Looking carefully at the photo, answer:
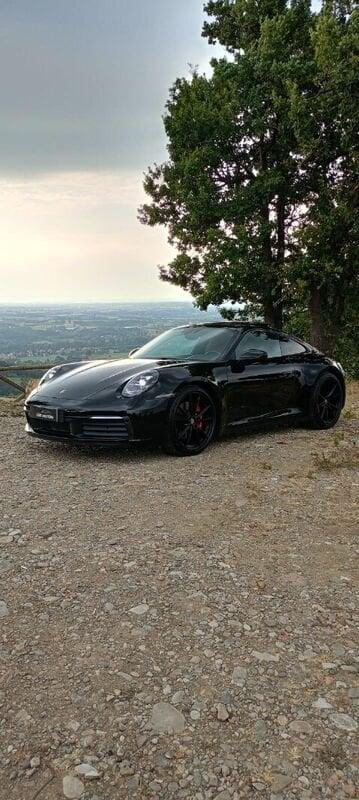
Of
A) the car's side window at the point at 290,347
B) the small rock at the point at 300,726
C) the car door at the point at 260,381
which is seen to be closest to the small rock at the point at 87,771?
the small rock at the point at 300,726

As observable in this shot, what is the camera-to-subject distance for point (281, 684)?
2.23 m

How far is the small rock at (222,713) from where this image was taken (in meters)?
A: 2.04

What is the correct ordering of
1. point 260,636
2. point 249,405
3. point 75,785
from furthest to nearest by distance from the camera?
point 249,405 < point 260,636 < point 75,785

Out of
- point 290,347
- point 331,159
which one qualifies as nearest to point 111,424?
point 290,347

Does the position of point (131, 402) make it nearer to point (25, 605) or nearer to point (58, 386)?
point (58, 386)

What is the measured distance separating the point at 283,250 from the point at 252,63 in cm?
473

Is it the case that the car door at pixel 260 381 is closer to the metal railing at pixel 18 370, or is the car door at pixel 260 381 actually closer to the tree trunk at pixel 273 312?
the metal railing at pixel 18 370

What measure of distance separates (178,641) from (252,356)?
4.42m

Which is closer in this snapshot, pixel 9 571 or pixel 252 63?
pixel 9 571

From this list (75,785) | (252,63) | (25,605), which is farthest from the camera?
(252,63)

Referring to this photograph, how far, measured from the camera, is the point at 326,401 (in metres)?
7.32

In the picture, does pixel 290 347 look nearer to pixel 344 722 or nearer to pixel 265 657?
pixel 265 657

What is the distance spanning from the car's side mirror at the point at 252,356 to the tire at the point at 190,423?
0.79 m

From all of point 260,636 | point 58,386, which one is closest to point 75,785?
point 260,636
